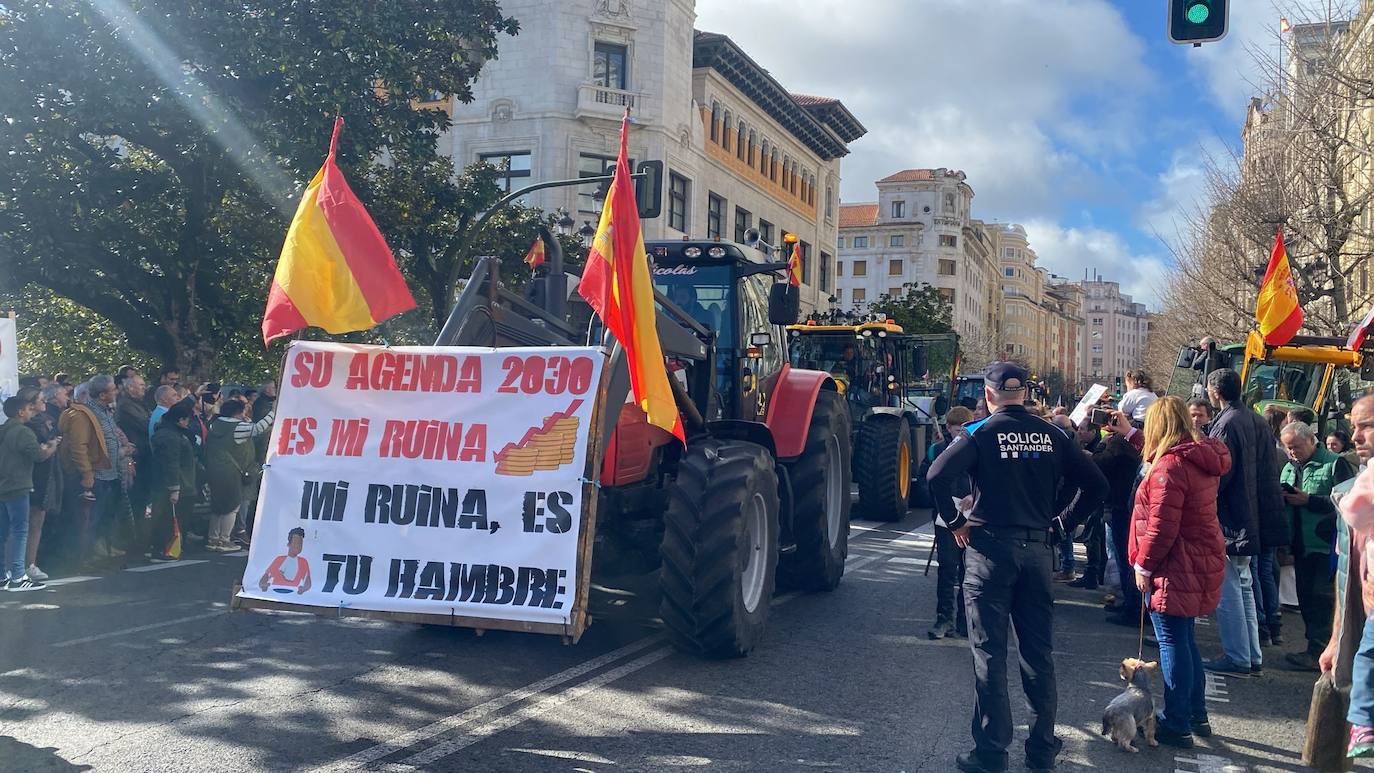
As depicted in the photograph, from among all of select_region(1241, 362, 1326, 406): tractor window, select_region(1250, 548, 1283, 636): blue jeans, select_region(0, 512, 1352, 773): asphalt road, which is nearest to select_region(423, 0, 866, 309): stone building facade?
select_region(1241, 362, 1326, 406): tractor window

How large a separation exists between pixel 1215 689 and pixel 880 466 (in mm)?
8135

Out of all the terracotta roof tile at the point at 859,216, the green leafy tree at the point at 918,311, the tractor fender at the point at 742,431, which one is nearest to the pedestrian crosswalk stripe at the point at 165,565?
the tractor fender at the point at 742,431

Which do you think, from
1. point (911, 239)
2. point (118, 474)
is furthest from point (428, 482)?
point (911, 239)

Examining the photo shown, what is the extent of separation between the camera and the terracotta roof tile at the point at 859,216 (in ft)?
347

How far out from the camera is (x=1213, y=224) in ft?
97.8

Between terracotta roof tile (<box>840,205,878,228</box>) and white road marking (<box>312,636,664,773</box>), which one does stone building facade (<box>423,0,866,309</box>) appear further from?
terracotta roof tile (<box>840,205,878,228</box>)

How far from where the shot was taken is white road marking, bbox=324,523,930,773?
5.20 meters

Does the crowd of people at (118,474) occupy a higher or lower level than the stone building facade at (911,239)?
lower

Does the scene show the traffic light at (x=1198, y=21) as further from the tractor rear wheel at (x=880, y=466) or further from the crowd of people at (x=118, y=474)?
the crowd of people at (x=118, y=474)

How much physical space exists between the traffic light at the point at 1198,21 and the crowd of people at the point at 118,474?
9408 mm

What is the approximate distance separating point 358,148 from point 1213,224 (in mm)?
22587

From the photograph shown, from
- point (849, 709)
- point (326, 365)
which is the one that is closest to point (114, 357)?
point (326, 365)

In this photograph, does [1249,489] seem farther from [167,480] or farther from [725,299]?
[167,480]

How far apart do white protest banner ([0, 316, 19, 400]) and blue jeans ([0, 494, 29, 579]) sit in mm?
2243
